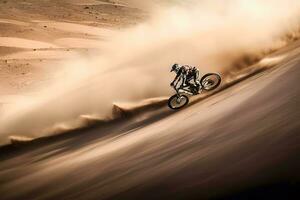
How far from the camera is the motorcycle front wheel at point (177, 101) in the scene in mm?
11047

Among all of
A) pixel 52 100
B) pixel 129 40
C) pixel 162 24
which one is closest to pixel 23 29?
pixel 129 40

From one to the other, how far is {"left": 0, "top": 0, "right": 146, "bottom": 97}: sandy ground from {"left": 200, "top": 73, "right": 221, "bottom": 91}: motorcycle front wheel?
9959mm

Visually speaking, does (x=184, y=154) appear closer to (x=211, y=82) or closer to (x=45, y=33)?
(x=211, y=82)

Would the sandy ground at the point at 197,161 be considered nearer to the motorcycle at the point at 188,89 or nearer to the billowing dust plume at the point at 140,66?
the motorcycle at the point at 188,89

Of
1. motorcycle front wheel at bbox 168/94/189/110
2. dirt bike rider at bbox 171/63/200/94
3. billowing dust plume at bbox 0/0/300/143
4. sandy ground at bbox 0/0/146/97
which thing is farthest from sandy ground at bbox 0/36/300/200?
sandy ground at bbox 0/0/146/97

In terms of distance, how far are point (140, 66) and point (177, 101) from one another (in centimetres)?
554

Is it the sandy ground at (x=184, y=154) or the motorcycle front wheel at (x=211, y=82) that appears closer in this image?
the sandy ground at (x=184, y=154)

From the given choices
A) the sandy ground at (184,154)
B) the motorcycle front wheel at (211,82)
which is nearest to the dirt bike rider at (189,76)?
the motorcycle front wheel at (211,82)

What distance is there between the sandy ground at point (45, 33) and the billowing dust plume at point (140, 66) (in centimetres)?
174

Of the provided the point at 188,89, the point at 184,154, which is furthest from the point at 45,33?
the point at 184,154

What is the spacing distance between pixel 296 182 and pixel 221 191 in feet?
2.94

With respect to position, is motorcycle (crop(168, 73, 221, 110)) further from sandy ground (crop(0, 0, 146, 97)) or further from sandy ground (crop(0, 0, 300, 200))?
sandy ground (crop(0, 0, 146, 97))

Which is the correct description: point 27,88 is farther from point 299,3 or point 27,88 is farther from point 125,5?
point 125,5

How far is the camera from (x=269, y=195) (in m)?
3.32
